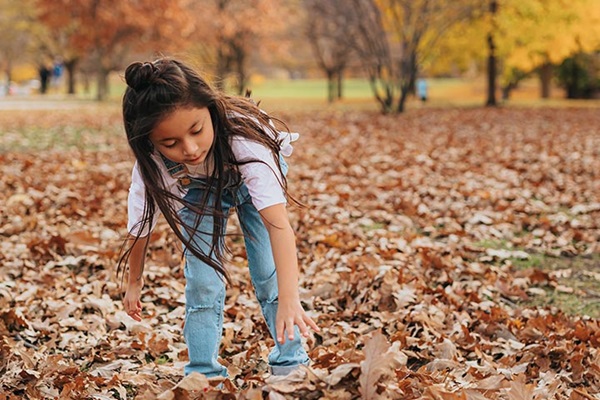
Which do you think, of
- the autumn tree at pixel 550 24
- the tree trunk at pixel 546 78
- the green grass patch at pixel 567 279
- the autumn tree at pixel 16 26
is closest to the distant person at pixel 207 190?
the green grass patch at pixel 567 279

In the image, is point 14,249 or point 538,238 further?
point 538,238

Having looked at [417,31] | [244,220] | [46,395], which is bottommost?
[46,395]

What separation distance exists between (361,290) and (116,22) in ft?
88.0

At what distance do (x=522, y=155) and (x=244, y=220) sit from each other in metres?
9.05

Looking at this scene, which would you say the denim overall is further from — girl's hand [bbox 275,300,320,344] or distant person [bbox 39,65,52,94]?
distant person [bbox 39,65,52,94]

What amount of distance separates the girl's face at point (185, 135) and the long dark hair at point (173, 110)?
25mm

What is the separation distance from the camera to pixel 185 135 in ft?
8.71

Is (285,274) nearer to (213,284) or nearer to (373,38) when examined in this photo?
(213,284)

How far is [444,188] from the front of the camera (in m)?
8.51

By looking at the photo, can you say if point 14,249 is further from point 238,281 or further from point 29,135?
point 29,135

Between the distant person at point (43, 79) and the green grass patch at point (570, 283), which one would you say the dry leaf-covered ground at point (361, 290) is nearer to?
the green grass patch at point (570, 283)

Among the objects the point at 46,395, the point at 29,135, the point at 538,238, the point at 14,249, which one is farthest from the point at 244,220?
the point at 29,135

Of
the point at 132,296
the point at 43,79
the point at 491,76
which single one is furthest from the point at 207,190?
the point at 43,79

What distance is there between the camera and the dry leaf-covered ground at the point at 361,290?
3107mm
